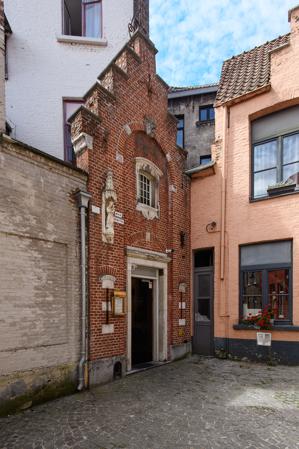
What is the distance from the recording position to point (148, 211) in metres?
9.70

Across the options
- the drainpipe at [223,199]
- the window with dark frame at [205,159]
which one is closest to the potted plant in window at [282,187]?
the drainpipe at [223,199]

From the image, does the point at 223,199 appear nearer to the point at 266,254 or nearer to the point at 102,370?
the point at 266,254

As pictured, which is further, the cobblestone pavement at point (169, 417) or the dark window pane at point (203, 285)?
the dark window pane at point (203, 285)

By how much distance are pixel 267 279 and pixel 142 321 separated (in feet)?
12.4

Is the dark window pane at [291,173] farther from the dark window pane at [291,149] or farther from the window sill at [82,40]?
the window sill at [82,40]

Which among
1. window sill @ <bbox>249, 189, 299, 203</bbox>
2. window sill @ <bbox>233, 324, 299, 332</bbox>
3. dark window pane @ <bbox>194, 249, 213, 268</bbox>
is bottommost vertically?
window sill @ <bbox>233, 324, 299, 332</bbox>

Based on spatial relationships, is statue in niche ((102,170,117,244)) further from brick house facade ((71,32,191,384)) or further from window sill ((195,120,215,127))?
window sill ((195,120,215,127))

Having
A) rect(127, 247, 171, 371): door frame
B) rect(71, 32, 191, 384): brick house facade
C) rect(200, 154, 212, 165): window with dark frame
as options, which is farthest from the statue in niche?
rect(200, 154, 212, 165): window with dark frame

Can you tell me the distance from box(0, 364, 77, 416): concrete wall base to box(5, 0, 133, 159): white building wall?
589 cm

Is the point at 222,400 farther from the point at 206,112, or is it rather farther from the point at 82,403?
the point at 206,112

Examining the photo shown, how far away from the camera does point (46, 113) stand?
9.96 metres

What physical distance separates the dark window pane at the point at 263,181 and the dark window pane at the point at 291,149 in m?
A: 0.48

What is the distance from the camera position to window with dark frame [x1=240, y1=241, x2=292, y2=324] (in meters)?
9.40

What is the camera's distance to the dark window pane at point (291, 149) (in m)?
9.72
